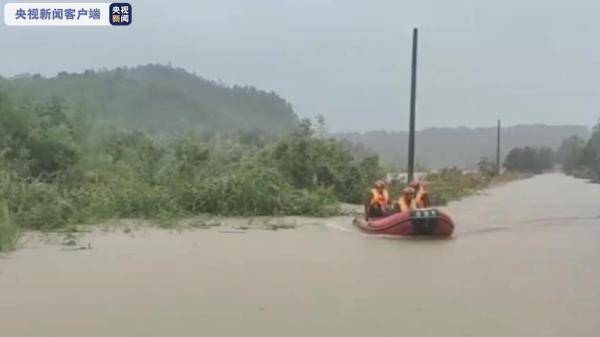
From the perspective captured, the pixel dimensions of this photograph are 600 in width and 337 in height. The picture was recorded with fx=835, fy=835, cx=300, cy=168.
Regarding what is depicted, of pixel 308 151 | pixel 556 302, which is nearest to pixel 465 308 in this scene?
pixel 556 302

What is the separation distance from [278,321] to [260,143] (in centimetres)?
1906

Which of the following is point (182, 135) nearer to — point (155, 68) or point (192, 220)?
point (192, 220)

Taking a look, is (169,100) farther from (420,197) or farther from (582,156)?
(420,197)

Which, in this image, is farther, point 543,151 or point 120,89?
point 543,151

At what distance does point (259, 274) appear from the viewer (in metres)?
9.68

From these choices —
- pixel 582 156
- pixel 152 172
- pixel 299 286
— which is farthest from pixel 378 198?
pixel 582 156

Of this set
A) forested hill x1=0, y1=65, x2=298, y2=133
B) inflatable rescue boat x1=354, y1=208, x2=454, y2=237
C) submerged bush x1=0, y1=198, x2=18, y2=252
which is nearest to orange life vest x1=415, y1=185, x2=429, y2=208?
inflatable rescue boat x1=354, y1=208, x2=454, y2=237

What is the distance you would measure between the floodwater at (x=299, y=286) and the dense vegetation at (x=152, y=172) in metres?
2.23

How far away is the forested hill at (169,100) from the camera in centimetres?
3891

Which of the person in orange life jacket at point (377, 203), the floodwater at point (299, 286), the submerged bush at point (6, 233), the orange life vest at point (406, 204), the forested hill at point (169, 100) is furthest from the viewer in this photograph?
the forested hill at point (169, 100)

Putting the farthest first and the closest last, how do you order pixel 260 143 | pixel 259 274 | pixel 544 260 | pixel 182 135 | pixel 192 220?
1. pixel 260 143
2. pixel 182 135
3. pixel 192 220
4. pixel 544 260
5. pixel 259 274

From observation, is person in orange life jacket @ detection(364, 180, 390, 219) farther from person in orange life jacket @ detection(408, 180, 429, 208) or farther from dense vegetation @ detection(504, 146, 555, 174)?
dense vegetation @ detection(504, 146, 555, 174)

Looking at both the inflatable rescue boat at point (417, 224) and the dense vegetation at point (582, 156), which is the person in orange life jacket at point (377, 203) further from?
the dense vegetation at point (582, 156)

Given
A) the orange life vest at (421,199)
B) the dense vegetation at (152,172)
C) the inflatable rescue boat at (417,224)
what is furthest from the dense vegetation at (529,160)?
the inflatable rescue boat at (417,224)
